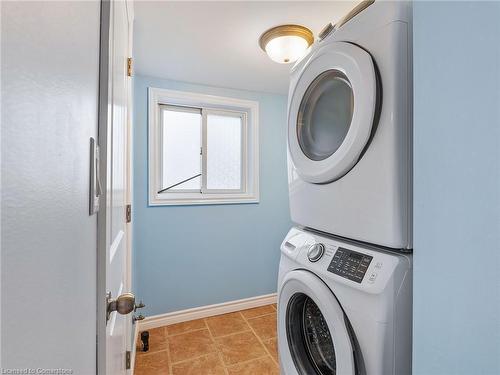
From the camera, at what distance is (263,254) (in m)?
2.76

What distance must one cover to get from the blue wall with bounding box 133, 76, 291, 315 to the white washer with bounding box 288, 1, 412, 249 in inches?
62.4

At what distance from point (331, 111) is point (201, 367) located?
1838 mm

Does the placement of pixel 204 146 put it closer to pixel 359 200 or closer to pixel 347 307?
pixel 359 200

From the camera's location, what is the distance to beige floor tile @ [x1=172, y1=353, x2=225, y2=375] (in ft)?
5.79

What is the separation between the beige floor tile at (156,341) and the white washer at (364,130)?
171 cm

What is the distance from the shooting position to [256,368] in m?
1.80

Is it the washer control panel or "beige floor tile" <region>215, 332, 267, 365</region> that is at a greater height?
the washer control panel

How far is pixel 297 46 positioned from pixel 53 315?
181cm

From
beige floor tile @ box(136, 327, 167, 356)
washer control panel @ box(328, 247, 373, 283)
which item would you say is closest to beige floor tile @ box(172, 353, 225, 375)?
beige floor tile @ box(136, 327, 167, 356)

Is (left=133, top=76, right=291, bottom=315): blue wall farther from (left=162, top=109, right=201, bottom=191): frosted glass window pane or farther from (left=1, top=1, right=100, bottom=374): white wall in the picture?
(left=1, top=1, right=100, bottom=374): white wall

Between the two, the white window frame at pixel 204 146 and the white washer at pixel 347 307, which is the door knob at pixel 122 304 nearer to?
the white washer at pixel 347 307

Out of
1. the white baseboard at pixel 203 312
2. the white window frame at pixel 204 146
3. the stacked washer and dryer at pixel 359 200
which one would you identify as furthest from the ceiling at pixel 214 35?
the white baseboard at pixel 203 312

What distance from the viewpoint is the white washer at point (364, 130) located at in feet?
2.55

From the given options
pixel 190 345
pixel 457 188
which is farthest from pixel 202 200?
pixel 457 188
